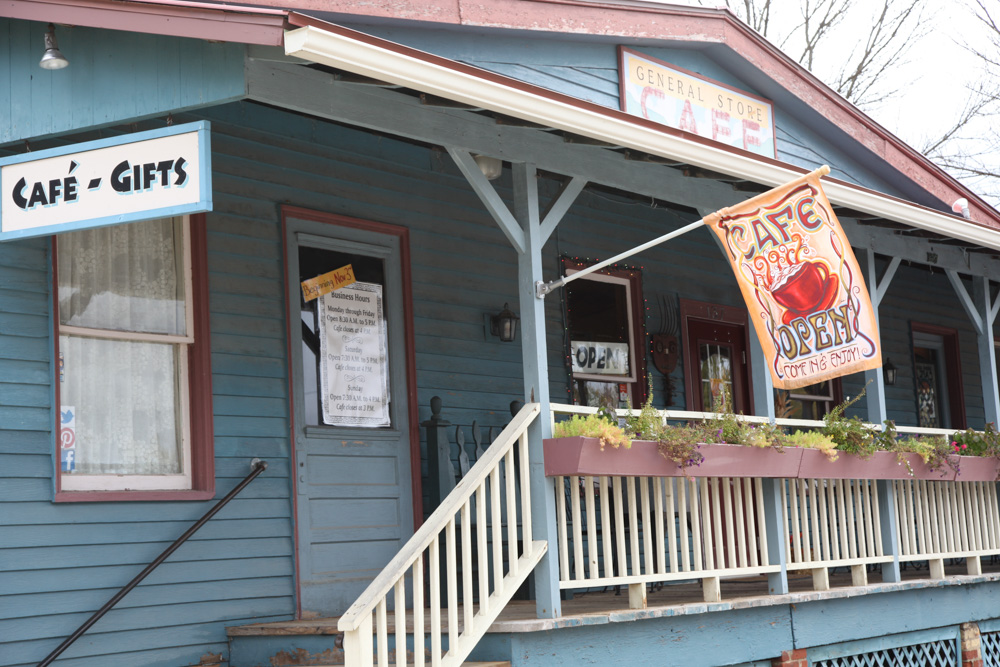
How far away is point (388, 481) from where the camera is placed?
7.11 meters

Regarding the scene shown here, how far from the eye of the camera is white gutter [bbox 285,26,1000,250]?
14.6ft

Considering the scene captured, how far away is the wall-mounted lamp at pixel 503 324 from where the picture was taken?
7.91 metres

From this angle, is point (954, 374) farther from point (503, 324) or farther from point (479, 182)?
point (479, 182)

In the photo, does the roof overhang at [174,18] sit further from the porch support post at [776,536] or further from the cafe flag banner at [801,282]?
the porch support post at [776,536]

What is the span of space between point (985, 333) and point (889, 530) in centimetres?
249

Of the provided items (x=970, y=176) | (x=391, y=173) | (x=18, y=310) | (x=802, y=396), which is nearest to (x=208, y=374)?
(x=18, y=310)

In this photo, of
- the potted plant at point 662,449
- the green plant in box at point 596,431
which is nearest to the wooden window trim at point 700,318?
the potted plant at point 662,449

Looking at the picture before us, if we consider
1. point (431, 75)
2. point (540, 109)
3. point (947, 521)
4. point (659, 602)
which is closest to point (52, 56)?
point (431, 75)

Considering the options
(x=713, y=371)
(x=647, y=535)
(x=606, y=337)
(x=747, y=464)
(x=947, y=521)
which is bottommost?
(x=947, y=521)

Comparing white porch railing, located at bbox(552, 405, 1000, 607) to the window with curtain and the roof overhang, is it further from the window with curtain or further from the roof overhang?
the roof overhang

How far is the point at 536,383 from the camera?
580cm

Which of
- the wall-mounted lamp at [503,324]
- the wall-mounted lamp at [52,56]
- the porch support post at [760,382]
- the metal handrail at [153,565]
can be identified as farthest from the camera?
the wall-mounted lamp at [503,324]

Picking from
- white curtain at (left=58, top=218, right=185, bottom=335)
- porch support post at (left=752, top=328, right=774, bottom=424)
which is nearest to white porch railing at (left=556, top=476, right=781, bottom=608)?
porch support post at (left=752, top=328, right=774, bottom=424)

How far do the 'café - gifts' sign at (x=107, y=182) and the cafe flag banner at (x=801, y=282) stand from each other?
2.65m
